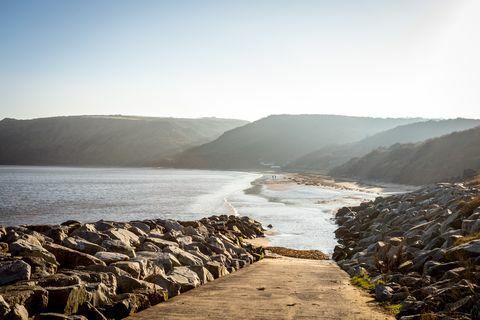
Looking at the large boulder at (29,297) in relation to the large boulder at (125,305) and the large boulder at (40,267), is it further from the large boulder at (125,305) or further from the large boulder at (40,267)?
the large boulder at (40,267)

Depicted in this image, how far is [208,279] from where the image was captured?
41.9 feet

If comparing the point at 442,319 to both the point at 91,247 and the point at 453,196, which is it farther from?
the point at 453,196

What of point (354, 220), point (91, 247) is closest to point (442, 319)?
point (91, 247)

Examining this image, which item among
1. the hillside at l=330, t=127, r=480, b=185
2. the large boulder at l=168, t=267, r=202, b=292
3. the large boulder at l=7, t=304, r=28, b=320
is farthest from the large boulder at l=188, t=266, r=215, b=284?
the hillside at l=330, t=127, r=480, b=185

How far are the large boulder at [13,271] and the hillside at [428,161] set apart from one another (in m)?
68.5

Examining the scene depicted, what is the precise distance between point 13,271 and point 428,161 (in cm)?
8781

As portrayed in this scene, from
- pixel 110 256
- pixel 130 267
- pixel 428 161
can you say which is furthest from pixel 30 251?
pixel 428 161

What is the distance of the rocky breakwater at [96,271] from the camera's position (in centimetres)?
808

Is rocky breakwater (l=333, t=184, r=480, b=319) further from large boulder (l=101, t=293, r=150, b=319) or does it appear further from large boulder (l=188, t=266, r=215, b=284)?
large boulder (l=101, t=293, r=150, b=319)

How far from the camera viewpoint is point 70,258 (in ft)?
36.0

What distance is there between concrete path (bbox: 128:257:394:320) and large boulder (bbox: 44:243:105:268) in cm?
227

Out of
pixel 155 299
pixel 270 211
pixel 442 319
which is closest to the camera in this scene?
pixel 442 319

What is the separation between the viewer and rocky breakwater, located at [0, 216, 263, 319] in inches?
318

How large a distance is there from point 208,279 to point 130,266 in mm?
2692
